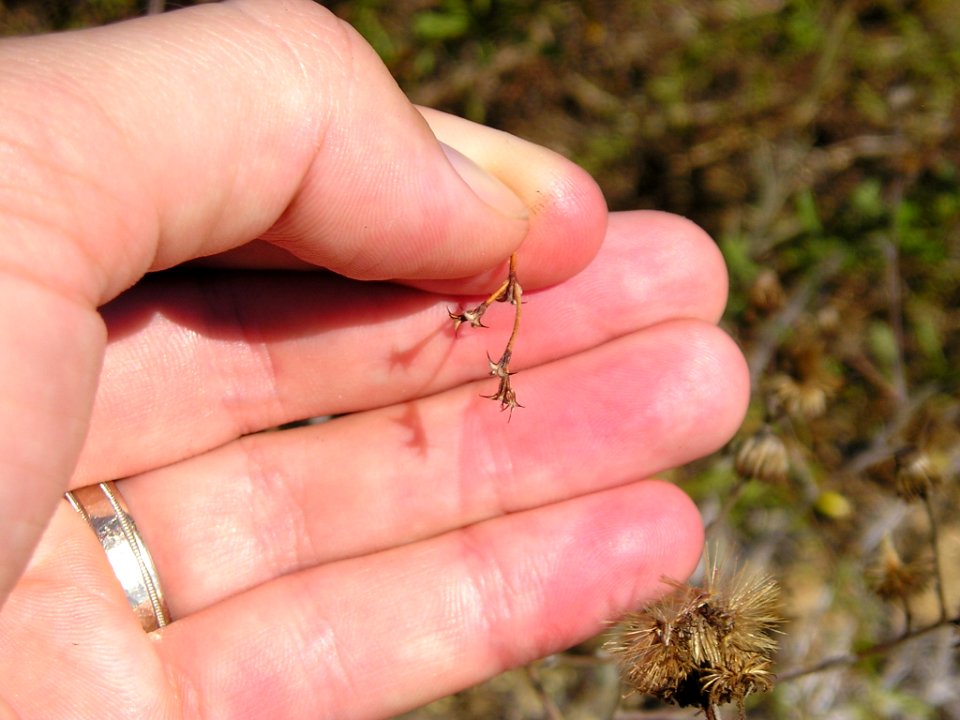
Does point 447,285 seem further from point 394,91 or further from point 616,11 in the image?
point 616,11

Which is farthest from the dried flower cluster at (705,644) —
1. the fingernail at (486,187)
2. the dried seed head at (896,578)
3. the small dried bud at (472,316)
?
Result: the fingernail at (486,187)

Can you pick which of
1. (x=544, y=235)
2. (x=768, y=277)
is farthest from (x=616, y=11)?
(x=544, y=235)

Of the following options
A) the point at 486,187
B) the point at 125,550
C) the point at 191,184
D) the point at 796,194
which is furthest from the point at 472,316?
the point at 796,194

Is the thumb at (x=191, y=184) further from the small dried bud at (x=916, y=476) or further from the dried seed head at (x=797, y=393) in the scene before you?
the small dried bud at (x=916, y=476)

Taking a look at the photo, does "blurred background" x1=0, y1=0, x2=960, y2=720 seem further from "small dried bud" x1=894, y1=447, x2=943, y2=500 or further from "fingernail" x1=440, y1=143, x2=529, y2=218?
"fingernail" x1=440, y1=143, x2=529, y2=218

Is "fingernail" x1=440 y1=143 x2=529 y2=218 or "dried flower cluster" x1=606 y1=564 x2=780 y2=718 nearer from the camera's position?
"dried flower cluster" x1=606 y1=564 x2=780 y2=718

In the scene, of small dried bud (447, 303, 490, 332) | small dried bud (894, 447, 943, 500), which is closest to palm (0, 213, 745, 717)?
small dried bud (447, 303, 490, 332)
